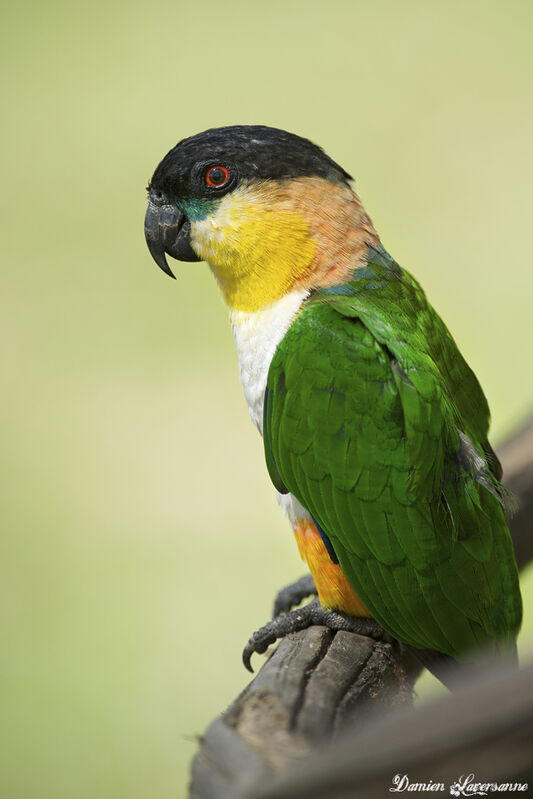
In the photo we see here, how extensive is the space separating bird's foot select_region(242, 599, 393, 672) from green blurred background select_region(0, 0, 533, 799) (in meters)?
1.38

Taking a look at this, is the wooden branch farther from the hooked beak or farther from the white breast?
the hooked beak

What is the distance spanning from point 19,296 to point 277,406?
10.6 ft

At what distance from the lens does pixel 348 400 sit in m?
1.41

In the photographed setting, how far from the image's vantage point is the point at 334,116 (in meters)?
4.96

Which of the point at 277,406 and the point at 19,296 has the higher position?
the point at 19,296

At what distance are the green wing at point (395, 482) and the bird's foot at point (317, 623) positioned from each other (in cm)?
9

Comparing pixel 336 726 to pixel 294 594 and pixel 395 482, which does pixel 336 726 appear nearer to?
pixel 395 482

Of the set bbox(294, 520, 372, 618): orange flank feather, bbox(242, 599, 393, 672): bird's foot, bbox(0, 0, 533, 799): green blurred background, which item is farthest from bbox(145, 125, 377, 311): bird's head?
bbox(0, 0, 533, 799): green blurred background

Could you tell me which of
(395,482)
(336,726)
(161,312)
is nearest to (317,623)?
(395,482)

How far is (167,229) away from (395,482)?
71 cm

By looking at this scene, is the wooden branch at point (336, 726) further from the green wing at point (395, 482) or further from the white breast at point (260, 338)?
the white breast at point (260, 338)

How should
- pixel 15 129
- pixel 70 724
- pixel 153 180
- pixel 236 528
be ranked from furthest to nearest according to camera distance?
1. pixel 15 129
2. pixel 236 528
3. pixel 70 724
4. pixel 153 180

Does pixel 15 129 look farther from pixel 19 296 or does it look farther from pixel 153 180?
pixel 153 180

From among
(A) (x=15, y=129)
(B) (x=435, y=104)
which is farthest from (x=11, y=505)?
(B) (x=435, y=104)
